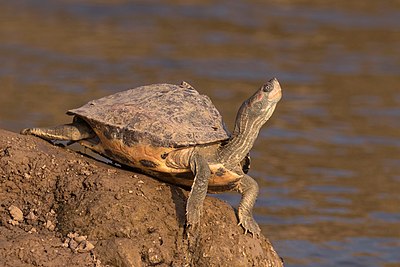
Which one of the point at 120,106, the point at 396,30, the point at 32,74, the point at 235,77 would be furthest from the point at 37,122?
the point at 396,30

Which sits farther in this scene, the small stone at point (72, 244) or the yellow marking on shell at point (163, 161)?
the yellow marking on shell at point (163, 161)

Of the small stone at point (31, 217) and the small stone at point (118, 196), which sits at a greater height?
the small stone at point (118, 196)

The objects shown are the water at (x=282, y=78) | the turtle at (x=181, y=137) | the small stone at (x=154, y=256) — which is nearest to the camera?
the small stone at (x=154, y=256)

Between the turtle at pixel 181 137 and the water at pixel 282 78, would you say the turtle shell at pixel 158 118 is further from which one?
the water at pixel 282 78

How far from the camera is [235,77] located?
504 inches

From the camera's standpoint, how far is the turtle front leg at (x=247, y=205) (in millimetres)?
5562

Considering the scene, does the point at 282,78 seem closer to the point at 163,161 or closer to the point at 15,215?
the point at 163,161

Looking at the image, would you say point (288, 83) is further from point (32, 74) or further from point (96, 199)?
point (96, 199)

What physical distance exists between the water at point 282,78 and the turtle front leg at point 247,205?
79.1 inches

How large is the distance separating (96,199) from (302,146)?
539 cm

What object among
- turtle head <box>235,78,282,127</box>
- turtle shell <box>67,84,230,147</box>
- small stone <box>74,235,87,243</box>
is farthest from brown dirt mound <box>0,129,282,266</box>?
turtle head <box>235,78,282,127</box>

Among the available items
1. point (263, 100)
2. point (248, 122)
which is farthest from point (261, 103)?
point (248, 122)

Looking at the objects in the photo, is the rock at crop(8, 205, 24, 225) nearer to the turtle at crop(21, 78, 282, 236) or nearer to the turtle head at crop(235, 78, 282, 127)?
the turtle at crop(21, 78, 282, 236)

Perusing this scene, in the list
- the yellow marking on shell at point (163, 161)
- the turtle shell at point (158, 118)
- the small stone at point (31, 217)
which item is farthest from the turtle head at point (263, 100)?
the small stone at point (31, 217)
